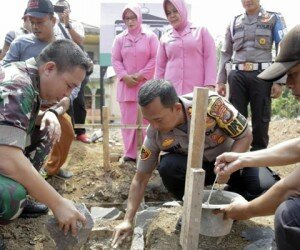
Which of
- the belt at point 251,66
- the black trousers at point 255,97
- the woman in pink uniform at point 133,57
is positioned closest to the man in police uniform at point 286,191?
the black trousers at point 255,97

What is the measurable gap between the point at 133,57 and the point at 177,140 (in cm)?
223

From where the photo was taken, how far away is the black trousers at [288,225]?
1.95 meters

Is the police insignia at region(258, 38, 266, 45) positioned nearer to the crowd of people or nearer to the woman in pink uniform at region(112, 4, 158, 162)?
the crowd of people

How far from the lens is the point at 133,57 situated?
5.17 metres

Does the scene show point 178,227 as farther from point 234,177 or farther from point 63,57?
point 63,57

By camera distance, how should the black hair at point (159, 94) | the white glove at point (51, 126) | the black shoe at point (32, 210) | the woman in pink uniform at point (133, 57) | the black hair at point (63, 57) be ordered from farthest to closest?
the woman in pink uniform at point (133, 57) → the black shoe at point (32, 210) → the white glove at point (51, 126) → the black hair at point (159, 94) → the black hair at point (63, 57)

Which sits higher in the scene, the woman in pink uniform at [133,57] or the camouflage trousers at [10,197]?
the woman in pink uniform at [133,57]

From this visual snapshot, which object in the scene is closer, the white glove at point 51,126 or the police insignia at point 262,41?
the white glove at point 51,126

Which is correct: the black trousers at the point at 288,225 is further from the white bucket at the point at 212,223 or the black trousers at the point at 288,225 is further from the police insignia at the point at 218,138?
the police insignia at the point at 218,138

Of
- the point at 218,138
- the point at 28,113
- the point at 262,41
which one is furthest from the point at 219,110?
the point at 262,41

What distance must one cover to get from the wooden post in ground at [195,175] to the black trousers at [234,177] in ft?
2.50

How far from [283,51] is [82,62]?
4.05ft

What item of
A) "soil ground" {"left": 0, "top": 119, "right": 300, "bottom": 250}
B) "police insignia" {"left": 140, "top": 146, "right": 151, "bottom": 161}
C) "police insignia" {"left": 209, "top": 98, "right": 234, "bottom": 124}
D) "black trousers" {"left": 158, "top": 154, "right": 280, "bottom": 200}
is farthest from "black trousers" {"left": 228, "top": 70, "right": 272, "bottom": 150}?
"police insignia" {"left": 140, "top": 146, "right": 151, "bottom": 161}

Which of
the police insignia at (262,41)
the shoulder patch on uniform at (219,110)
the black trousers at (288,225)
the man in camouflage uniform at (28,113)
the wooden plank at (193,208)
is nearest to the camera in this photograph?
the black trousers at (288,225)
